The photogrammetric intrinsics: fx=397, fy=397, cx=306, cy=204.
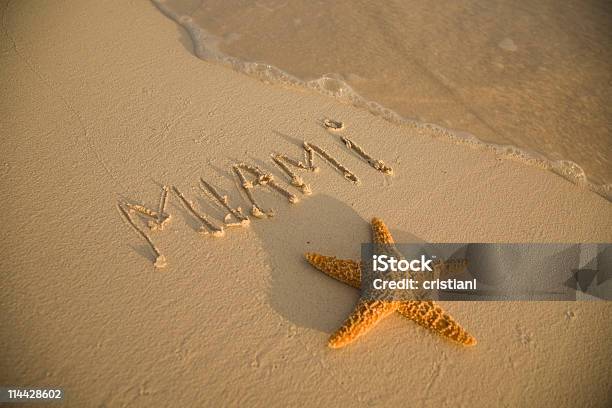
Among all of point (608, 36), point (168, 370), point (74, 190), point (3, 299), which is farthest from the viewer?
point (608, 36)

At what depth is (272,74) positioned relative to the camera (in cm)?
464

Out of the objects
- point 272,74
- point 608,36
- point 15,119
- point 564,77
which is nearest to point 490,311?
point 272,74

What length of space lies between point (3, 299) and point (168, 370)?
4.35 ft

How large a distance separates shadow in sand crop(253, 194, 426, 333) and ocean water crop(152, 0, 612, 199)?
1.54 metres

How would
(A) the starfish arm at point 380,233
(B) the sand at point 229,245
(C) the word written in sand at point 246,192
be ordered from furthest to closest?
(C) the word written in sand at point 246,192 → (A) the starfish arm at point 380,233 → (B) the sand at point 229,245

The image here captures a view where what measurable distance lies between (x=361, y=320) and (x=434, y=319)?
19.8 inches

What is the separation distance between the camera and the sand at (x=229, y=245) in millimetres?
2604

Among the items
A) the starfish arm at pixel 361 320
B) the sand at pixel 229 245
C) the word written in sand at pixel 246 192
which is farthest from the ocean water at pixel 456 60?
the starfish arm at pixel 361 320

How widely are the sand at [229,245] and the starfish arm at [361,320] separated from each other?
0.44ft

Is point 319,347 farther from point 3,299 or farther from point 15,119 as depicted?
point 15,119

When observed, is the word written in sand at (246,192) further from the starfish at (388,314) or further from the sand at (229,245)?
the starfish at (388,314)

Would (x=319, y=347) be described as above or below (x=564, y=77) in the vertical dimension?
below

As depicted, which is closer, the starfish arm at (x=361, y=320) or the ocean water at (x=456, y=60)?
the starfish arm at (x=361, y=320)

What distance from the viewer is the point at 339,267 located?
9.52 feet
